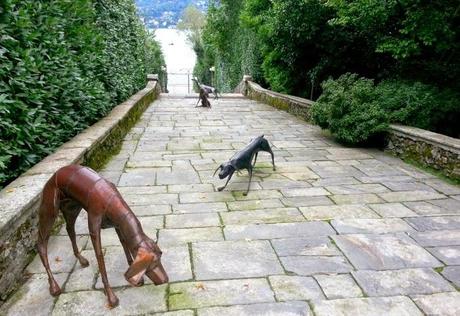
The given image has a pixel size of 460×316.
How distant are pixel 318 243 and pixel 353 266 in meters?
0.39

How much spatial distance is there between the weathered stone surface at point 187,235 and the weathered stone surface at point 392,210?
1565 mm

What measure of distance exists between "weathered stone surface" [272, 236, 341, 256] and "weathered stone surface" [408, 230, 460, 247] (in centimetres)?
73

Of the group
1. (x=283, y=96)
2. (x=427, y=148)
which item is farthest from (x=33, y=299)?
(x=283, y=96)

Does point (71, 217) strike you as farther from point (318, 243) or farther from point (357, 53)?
point (357, 53)

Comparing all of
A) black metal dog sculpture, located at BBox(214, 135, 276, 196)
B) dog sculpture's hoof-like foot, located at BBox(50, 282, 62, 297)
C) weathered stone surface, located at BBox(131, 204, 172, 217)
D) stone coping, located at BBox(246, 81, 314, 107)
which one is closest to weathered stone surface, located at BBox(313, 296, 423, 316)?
dog sculpture's hoof-like foot, located at BBox(50, 282, 62, 297)

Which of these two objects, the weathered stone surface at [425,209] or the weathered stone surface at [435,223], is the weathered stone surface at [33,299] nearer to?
the weathered stone surface at [435,223]

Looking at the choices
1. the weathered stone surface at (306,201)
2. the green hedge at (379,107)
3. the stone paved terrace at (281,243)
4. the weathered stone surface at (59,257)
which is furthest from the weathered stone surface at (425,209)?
the weathered stone surface at (59,257)

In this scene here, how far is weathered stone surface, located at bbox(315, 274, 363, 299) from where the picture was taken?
2447mm

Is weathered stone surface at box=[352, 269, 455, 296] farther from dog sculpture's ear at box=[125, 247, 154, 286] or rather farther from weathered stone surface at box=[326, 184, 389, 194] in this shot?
weathered stone surface at box=[326, 184, 389, 194]

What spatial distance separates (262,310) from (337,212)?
1687 mm

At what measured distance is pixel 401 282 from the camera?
2574 mm

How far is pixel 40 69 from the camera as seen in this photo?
12.5ft

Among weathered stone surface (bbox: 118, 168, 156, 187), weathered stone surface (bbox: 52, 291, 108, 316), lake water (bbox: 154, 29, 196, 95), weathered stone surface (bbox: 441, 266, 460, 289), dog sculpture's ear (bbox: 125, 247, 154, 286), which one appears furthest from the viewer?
lake water (bbox: 154, 29, 196, 95)

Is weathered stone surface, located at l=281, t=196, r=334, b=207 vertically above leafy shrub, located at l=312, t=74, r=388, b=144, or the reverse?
leafy shrub, located at l=312, t=74, r=388, b=144
